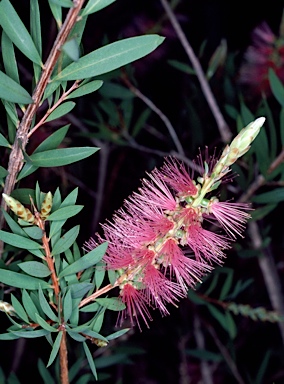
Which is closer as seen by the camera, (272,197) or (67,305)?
(67,305)

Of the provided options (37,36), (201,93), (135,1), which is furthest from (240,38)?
(37,36)

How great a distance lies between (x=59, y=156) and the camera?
1.68 ft

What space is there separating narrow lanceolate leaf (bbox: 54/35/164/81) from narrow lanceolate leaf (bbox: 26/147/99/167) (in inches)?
2.7

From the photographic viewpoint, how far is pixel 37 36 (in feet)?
1.61

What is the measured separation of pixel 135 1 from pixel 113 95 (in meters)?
0.54

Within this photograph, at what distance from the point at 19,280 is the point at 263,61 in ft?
2.76

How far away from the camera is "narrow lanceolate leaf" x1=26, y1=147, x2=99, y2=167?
51 cm

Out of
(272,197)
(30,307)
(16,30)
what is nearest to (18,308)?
(30,307)

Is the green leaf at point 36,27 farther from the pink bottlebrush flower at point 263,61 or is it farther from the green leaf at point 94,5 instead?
the pink bottlebrush flower at point 263,61

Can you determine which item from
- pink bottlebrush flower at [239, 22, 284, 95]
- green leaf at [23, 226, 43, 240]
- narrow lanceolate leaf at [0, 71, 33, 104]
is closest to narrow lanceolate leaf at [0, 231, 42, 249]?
green leaf at [23, 226, 43, 240]

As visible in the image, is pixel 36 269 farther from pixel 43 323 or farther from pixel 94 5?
pixel 94 5

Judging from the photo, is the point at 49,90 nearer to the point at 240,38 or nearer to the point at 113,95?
Result: the point at 113,95

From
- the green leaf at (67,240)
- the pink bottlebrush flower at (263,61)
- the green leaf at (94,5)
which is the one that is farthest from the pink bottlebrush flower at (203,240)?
the pink bottlebrush flower at (263,61)

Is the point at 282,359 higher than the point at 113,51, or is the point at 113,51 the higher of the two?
the point at 113,51
